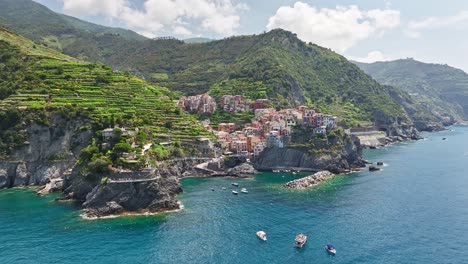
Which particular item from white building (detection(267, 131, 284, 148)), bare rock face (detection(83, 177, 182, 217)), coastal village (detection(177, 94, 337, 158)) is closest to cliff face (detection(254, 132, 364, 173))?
white building (detection(267, 131, 284, 148))

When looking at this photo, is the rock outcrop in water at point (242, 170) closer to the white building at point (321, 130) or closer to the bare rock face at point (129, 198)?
the white building at point (321, 130)

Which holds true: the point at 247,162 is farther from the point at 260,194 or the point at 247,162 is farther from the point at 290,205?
the point at 290,205

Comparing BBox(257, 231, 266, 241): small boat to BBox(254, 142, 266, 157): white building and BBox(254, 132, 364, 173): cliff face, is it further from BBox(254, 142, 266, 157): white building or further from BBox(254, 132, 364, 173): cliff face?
BBox(254, 142, 266, 157): white building

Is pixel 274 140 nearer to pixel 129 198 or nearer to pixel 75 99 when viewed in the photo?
pixel 129 198

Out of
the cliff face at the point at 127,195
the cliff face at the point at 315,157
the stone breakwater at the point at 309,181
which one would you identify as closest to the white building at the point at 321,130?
the cliff face at the point at 315,157

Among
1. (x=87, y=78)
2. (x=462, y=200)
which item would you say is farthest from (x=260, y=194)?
(x=87, y=78)

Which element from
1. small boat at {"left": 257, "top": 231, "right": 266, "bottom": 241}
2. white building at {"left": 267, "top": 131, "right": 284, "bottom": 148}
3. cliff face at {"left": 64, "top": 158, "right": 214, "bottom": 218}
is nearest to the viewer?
small boat at {"left": 257, "top": 231, "right": 266, "bottom": 241}

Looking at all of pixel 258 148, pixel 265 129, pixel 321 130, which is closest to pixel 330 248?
pixel 258 148
